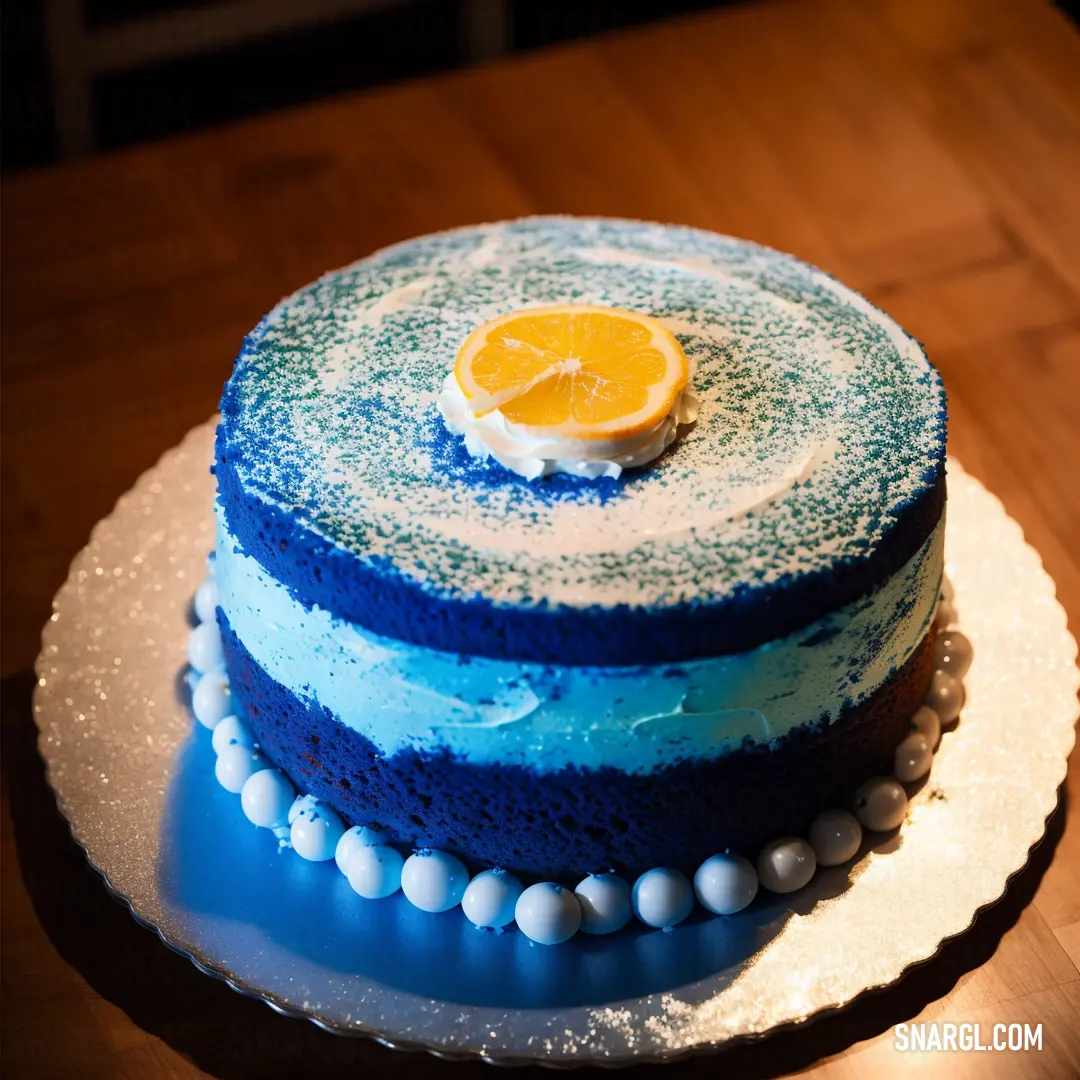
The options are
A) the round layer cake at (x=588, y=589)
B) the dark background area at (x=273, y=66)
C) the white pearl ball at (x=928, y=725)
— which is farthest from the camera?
the dark background area at (x=273, y=66)

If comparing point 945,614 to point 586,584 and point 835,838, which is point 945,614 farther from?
point 586,584

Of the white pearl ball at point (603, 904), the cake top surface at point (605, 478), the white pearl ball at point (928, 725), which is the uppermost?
the cake top surface at point (605, 478)

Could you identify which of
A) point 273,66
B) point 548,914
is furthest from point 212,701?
point 273,66

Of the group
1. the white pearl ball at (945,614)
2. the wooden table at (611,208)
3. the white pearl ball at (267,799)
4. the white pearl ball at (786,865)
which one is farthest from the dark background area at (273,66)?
the white pearl ball at (786,865)

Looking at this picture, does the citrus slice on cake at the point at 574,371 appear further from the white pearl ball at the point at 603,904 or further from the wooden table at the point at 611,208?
the wooden table at the point at 611,208

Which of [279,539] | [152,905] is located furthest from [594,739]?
[152,905]

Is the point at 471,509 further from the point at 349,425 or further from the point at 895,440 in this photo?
the point at 895,440
